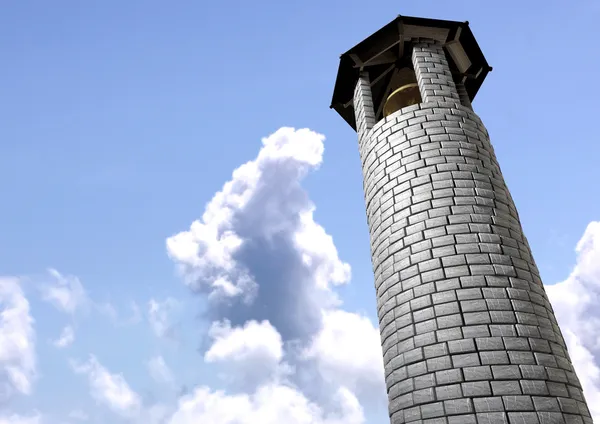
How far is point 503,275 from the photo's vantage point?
21.3 feet

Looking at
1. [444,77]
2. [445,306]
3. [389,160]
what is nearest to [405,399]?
[445,306]

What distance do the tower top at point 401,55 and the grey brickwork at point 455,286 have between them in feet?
7.18

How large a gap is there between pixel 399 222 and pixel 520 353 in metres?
2.65

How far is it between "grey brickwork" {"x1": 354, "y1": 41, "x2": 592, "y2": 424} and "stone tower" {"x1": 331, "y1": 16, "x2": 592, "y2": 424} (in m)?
0.02

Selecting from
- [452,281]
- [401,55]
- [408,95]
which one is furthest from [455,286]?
[401,55]

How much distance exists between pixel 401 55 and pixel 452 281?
6.37m

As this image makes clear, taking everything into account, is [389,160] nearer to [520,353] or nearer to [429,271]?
[429,271]

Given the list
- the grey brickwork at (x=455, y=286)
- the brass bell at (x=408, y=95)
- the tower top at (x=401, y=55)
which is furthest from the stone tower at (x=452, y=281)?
the tower top at (x=401, y=55)

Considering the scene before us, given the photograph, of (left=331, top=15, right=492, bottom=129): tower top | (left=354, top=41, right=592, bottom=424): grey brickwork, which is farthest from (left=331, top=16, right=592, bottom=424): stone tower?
(left=331, top=15, right=492, bottom=129): tower top

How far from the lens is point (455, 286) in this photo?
643 cm

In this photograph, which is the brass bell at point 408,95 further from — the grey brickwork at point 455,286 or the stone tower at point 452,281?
the grey brickwork at point 455,286

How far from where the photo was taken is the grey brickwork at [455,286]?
5.62m

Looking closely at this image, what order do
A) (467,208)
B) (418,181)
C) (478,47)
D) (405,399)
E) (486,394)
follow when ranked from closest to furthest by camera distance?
(486,394) < (405,399) < (467,208) < (418,181) < (478,47)

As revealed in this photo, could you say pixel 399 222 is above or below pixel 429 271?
above
